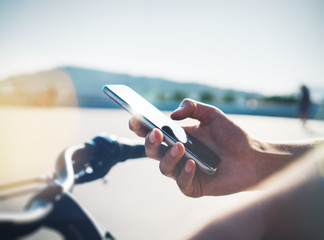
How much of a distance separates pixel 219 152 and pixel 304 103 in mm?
18212

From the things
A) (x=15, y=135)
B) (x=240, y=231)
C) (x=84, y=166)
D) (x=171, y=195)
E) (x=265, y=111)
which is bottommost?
(x=265, y=111)

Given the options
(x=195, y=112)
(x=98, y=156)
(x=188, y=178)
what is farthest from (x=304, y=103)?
(x=98, y=156)

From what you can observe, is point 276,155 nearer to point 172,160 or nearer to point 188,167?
point 188,167

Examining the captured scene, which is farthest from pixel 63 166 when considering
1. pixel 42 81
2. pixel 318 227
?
pixel 42 81

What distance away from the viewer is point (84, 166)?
111 cm

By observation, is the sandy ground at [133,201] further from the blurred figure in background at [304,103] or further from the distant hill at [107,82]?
the distant hill at [107,82]

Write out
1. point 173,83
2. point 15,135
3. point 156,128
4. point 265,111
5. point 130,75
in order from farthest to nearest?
point 173,83, point 130,75, point 265,111, point 15,135, point 156,128

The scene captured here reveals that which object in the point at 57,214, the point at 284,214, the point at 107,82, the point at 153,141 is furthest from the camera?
the point at 107,82

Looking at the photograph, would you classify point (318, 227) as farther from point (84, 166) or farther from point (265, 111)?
point (265, 111)

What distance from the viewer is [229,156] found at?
6.44ft

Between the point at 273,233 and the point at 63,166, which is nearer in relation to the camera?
the point at 63,166

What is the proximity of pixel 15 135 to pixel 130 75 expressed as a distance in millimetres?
64405

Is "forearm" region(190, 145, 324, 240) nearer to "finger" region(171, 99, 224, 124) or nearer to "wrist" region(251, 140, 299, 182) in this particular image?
"wrist" region(251, 140, 299, 182)

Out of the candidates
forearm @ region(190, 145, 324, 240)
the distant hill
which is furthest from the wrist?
the distant hill
